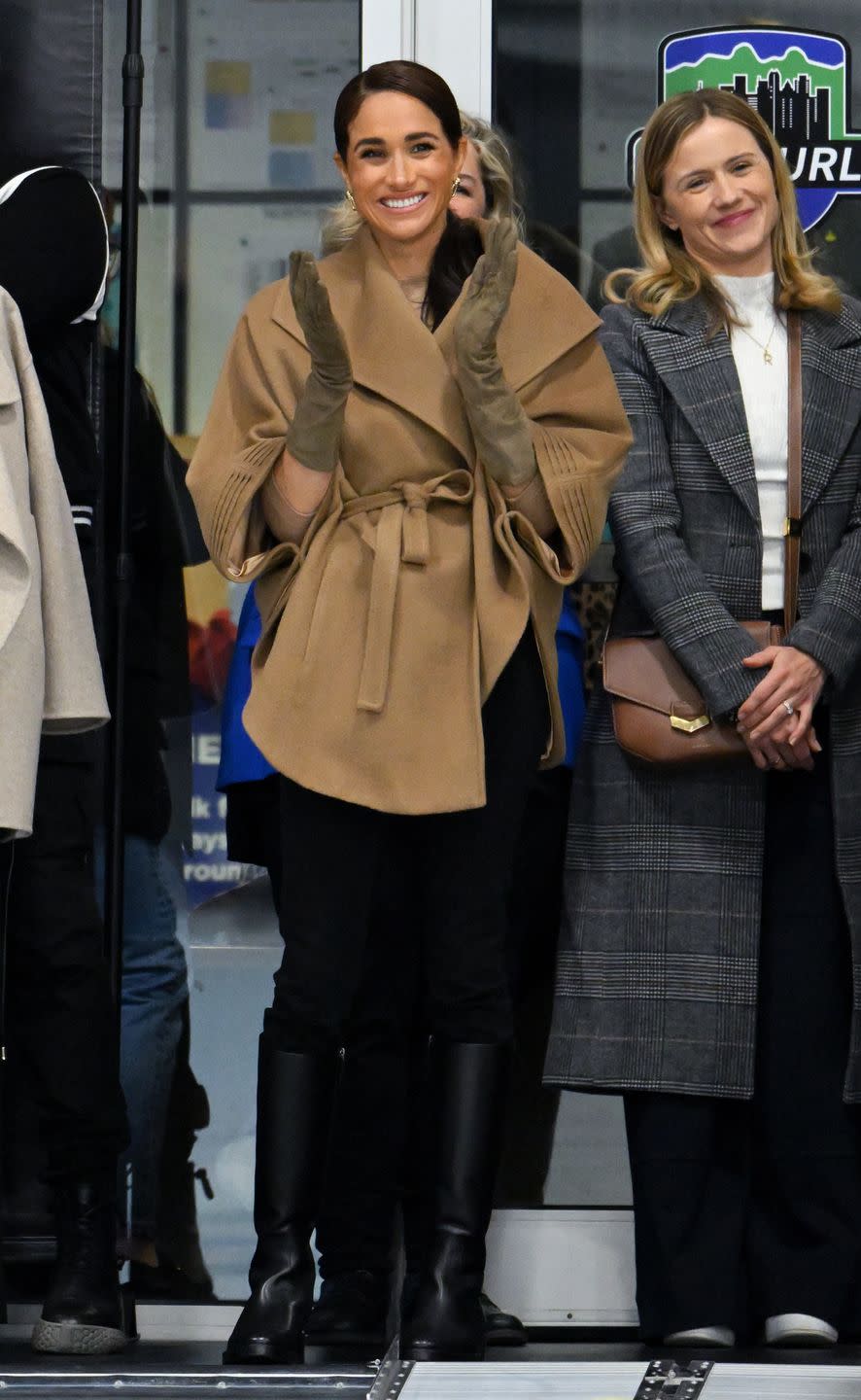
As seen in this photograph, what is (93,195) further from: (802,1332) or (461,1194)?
(802,1332)

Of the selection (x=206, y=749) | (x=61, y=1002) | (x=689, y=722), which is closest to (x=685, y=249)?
(x=689, y=722)

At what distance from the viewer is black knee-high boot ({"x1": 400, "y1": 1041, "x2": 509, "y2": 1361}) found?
8.75 feet

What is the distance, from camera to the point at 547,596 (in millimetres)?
2895

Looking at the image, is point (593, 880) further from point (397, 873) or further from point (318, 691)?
point (318, 691)

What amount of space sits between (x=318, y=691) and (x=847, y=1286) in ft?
4.14

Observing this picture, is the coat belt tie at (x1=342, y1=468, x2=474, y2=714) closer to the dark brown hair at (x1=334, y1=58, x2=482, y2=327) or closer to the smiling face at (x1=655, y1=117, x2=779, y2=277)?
the dark brown hair at (x1=334, y1=58, x2=482, y2=327)

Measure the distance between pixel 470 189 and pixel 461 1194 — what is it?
1601mm

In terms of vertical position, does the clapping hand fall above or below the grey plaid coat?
above

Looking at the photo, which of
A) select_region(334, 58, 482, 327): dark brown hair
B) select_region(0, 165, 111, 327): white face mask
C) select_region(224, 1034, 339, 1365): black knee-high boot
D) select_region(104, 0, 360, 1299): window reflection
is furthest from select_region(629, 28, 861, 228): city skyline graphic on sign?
select_region(224, 1034, 339, 1365): black knee-high boot

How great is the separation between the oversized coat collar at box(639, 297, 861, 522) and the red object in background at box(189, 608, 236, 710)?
3.20 feet

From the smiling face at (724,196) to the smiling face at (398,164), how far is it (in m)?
0.53

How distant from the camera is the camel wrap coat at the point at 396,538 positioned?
2.74 metres

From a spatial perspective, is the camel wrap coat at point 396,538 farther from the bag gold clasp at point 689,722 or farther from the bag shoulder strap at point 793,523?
the bag shoulder strap at point 793,523

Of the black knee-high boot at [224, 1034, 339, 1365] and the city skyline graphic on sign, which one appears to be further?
the city skyline graphic on sign
